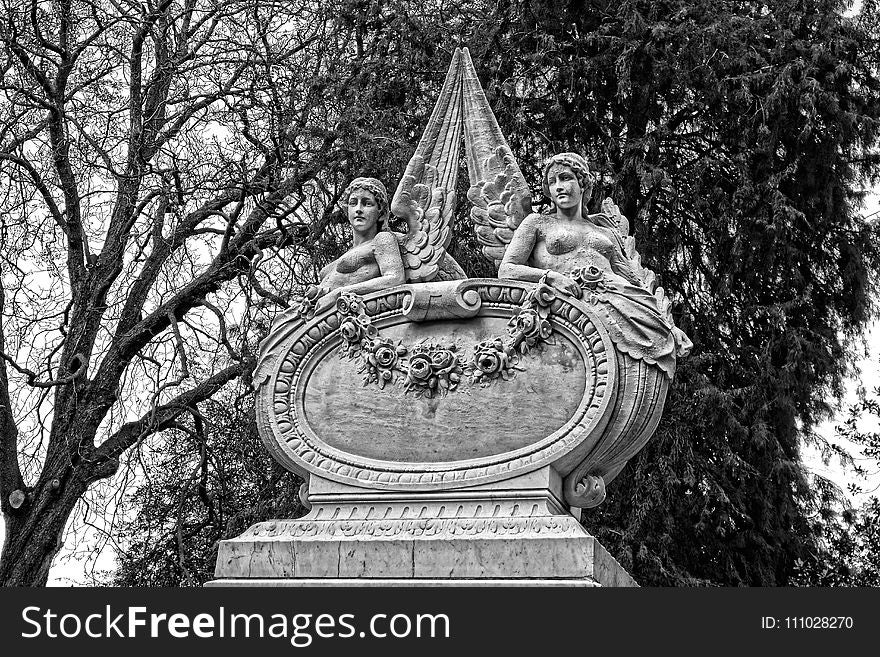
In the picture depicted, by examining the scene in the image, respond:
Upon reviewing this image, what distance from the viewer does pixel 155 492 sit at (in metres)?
10.4

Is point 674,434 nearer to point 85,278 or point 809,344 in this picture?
point 809,344

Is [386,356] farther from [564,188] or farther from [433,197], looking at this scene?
[564,188]

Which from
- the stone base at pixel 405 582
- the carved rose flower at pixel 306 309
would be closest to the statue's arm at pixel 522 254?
the carved rose flower at pixel 306 309

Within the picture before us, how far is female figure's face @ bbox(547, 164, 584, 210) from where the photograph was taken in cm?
631

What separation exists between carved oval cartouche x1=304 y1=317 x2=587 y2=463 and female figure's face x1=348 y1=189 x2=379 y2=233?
66 centimetres

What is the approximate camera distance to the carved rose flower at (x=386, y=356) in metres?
6.03

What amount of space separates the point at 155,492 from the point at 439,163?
4.91m

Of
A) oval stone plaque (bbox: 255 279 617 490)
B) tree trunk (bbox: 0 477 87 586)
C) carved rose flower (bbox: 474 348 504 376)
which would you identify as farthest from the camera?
tree trunk (bbox: 0 477 87 586)

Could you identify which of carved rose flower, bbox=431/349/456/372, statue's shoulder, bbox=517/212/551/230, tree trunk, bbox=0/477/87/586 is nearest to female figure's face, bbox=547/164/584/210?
statue's shoulder, bbox=517/212/551/230

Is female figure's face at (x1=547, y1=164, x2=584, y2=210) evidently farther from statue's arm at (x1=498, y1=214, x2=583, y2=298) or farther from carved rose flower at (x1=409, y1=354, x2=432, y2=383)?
carved rose flower at (x1=409, y1=354, x2=432, y2=383)

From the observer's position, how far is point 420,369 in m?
5.96

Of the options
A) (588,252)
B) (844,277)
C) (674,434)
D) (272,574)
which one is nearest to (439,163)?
(588,252)

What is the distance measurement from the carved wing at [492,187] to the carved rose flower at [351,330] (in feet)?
2.73

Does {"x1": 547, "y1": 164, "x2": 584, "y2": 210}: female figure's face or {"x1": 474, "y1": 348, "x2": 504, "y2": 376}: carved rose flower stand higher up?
{"x1": 547, "y1": 164, "x2": 584, "y2": 210}: female figure's face
